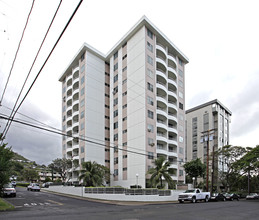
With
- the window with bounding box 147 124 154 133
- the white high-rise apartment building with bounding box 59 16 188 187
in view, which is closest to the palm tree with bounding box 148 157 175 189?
the white high-rise apartment building with bounding box 59 16 188 187

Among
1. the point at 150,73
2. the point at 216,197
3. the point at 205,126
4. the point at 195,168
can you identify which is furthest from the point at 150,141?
the point at 205,126

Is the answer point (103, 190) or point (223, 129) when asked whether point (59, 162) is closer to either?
point (103, 190)

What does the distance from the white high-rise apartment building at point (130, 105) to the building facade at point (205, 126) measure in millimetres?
30084

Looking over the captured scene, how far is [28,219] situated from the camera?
12.7 m

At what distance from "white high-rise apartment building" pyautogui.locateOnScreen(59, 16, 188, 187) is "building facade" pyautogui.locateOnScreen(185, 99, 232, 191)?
3008 cm

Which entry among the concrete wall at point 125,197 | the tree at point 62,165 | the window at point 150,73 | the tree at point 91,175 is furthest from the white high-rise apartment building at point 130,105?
the concrete wall at point 125,197

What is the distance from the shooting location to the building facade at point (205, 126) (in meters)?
82.3

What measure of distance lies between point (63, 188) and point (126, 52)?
30.2m

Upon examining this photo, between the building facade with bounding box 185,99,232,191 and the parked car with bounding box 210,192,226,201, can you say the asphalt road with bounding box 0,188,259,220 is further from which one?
the building facade with bounding box 185,99,232,191

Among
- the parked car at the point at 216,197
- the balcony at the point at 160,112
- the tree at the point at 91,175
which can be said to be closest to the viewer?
the parked car at the point at 216,197

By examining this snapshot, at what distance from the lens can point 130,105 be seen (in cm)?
4962

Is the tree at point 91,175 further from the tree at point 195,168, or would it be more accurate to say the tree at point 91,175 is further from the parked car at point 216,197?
the parked car at point 216,197

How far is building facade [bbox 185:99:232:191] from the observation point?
8231cm

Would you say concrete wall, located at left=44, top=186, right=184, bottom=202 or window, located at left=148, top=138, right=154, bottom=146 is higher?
window, located at left=148, top=138, right=154, bottom=146
